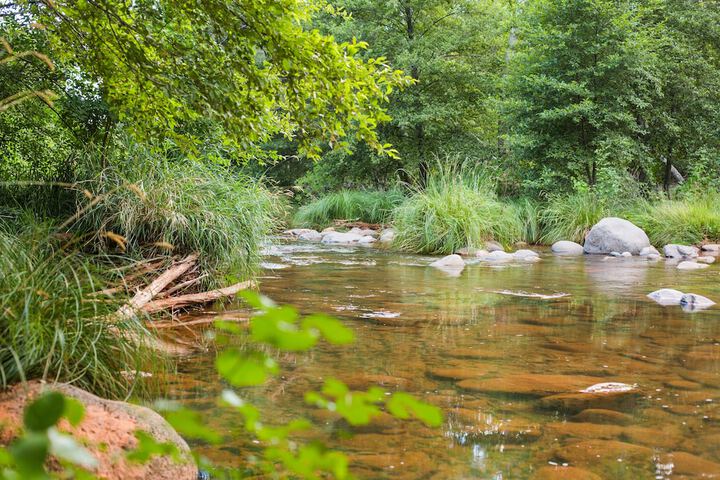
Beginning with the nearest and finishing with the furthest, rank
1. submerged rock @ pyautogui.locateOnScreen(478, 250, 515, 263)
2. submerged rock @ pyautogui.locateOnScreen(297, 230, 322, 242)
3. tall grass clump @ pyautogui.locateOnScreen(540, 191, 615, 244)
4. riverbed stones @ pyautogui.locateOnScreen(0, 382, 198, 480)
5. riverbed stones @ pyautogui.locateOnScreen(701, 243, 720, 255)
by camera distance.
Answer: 1. riverbed stones @ pyautogui.locateOnScreen(0, 382, 198, 480)
2. submerged rock @ pyautogui.locateOnScreen(478, 250, 515, 263)
3. riverbed stones @ pyautogui.locateOnScreen(701, 243, 720, 255)
4. tall grass clump @ pyautogui.locateOnScreen(540, 191, 615, 244)
5. submerged rock @ pyautogui.locateOnScreen(297, 230, 322, 242)

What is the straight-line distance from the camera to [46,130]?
595cm

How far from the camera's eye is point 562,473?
2.38 metres

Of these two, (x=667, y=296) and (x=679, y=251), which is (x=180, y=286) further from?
(x=679, y=251)

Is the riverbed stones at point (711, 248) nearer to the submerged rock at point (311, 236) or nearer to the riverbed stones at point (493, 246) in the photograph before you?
the riverbed stones at point (493, 246)

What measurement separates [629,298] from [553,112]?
971 cm

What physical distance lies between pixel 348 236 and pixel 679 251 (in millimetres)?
6809

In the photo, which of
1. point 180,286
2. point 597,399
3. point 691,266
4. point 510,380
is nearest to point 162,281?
point 180,286

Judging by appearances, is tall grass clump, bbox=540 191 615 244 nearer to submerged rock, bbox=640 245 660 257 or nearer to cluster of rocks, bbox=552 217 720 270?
cluster of rocks, bbox=552 217 720 270

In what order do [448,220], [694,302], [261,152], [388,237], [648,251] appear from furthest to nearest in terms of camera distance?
1. [388,237]
2. [648,251]
3. [448,220]
4. [261,152]
5. [694,302]

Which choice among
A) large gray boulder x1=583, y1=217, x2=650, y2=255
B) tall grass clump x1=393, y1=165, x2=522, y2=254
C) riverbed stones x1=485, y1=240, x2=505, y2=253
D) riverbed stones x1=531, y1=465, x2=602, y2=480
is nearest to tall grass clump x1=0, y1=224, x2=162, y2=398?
riverbed stones x1=531, y1=465, x2=602, y2=480

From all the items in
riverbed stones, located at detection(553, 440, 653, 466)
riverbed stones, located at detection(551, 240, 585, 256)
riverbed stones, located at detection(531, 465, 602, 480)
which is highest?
riverbed stones, located at detection(553, 440, 653, 466)

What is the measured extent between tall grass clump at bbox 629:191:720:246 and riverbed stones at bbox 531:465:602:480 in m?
11.6

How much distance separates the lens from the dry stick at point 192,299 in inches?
189

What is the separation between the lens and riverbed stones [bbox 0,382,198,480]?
2105mm
